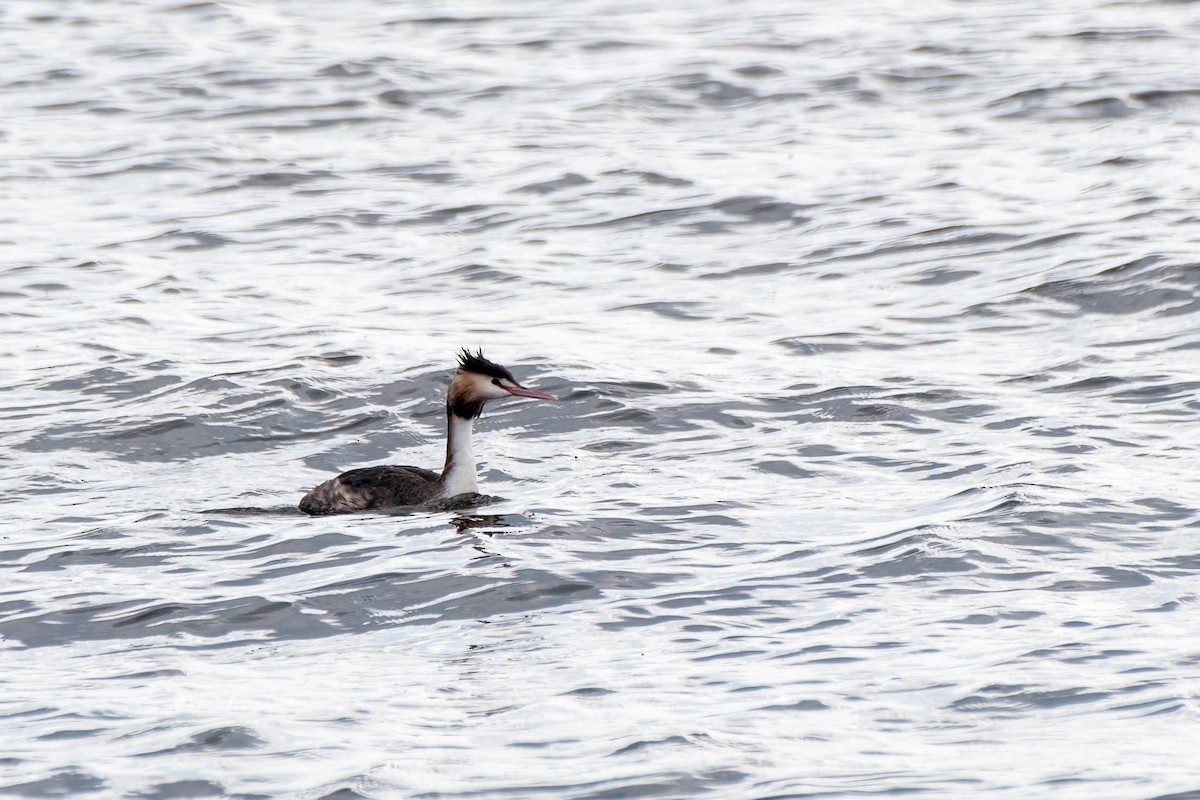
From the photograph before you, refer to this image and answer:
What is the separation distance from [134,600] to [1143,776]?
210 inches

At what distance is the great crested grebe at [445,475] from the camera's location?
11.8 metres

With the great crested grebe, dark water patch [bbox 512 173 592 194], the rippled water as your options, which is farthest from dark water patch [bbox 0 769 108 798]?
dark water patch [bbox 512 173 592 194]

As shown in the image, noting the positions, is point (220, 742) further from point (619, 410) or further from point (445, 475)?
point (619, 410)

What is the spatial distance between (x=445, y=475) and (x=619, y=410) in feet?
6.46

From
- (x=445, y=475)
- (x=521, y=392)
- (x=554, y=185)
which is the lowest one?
(x=445, y=475)

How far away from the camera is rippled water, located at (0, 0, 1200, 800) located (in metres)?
7.82

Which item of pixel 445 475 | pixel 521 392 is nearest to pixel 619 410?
pixel 521 392

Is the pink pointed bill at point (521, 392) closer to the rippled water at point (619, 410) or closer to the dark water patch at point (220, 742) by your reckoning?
the rippled water at point (619, 410)

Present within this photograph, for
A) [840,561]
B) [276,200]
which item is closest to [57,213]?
[276,200]

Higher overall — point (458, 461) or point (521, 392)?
point (521, 392)

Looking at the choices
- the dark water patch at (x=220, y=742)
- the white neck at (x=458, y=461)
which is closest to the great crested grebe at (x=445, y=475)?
the white neck at (x=458, y=461)

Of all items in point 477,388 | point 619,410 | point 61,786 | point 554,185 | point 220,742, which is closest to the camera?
point 61,786

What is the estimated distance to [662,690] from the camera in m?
8.18

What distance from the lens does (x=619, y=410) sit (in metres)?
13.7
